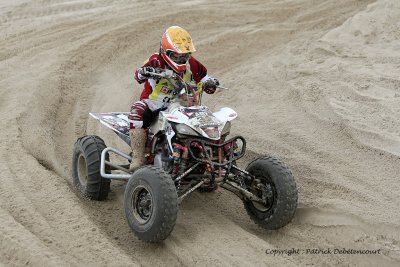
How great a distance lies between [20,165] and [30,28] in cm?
635

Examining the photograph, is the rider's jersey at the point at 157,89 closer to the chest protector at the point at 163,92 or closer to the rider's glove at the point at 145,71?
the chest protector at the point at 163,92

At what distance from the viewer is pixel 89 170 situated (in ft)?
21.4

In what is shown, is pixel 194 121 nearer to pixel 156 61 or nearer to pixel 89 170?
pixel 156 61

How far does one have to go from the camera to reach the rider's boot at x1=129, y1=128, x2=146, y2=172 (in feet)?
20.8

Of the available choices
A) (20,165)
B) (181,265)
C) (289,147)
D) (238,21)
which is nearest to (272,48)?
(238,21)

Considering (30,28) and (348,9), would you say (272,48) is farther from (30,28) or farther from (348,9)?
(30,28)

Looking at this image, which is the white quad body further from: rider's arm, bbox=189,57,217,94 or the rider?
rider's arm, bbox=189,57,217,94

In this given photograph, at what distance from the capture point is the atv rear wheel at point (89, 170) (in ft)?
21.4

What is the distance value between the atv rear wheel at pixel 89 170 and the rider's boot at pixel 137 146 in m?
0.41

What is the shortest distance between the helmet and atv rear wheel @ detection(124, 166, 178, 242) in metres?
1.43

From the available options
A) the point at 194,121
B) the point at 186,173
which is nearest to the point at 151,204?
the point at 186,173

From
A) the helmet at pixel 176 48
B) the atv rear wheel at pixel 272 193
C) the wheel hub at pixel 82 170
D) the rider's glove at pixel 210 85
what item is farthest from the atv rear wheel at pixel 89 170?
the atv rear wheel at pixel 272 193

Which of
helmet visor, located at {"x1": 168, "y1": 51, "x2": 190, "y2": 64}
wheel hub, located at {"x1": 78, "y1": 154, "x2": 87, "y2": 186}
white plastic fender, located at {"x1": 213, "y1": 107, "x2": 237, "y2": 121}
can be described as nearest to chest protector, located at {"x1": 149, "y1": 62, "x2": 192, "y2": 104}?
helmet visor, located at {"x1": 168, "y1": 51, "x2": 190, "y2": 64}

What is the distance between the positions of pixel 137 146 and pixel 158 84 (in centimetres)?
75
